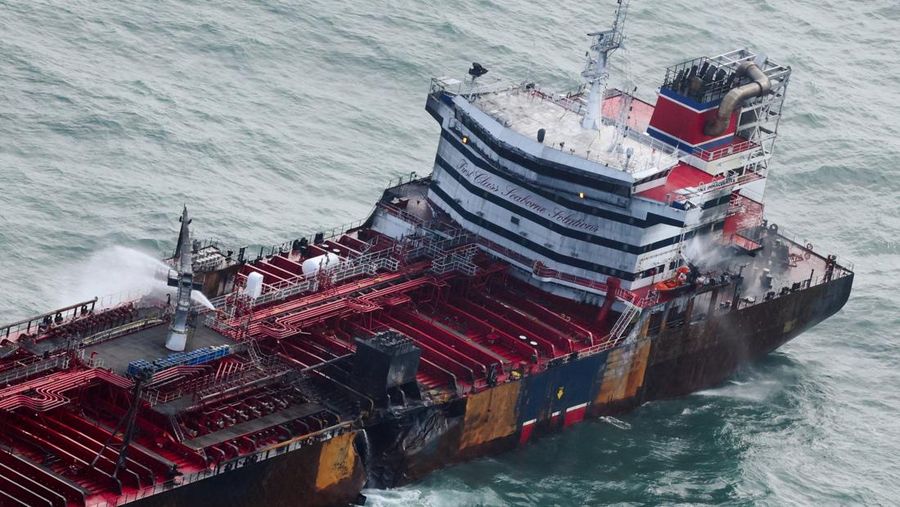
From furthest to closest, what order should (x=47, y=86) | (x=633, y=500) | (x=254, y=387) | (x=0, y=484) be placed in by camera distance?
(x=47, y=86) → (x=633, y=500) → (x=254, y=387) → (x=0, y=484)

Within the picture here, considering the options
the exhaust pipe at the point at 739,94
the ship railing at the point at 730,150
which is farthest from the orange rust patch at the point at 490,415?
the exhaust pipe at the point at 739,94

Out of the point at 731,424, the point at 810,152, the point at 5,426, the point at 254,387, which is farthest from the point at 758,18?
the point at 5,426

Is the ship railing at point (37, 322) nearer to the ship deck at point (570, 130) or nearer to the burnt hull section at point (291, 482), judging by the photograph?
the burnt hull section at point (291, 482)

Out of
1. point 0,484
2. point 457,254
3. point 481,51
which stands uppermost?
point 481,51

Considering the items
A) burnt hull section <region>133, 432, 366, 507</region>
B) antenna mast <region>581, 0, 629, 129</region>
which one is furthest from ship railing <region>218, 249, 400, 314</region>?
antenna mast <region>581, 0, 629, 129</region>

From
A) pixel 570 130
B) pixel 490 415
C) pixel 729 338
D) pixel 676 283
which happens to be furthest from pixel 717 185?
pixel 490 415

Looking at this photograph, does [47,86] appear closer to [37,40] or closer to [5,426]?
[37,40]

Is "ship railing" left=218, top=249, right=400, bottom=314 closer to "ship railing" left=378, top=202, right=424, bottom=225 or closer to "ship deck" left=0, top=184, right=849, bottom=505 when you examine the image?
"ship deck" left=0, top=184, right=849, bottom=505
